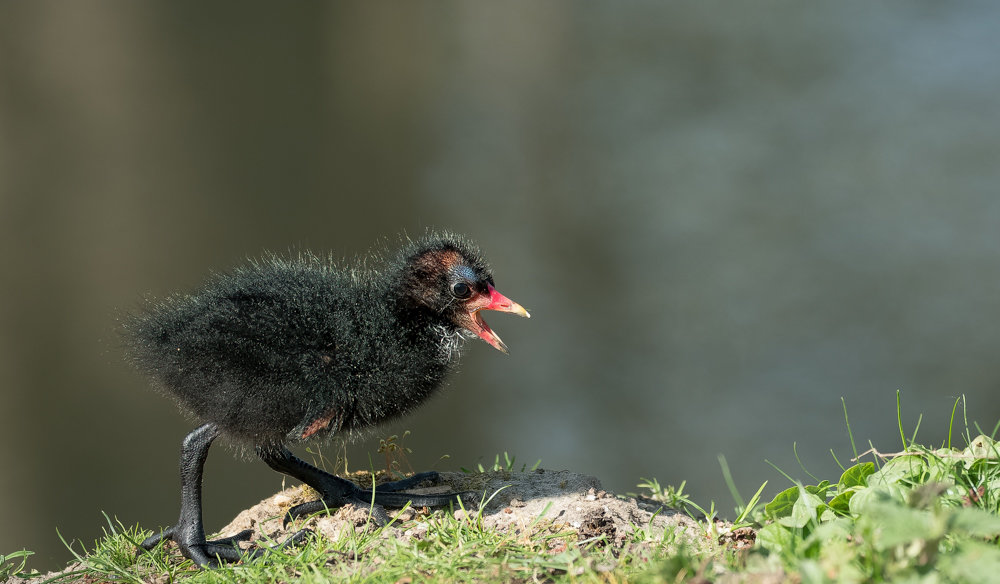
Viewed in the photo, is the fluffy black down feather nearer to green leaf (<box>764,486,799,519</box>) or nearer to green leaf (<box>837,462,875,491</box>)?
green leaf (<box>764,486,799,519</box>)

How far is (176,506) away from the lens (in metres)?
4.11

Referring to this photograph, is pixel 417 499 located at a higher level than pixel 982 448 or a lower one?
lower

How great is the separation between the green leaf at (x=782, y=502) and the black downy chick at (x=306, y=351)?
2.31 ft

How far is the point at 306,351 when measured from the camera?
188 cm

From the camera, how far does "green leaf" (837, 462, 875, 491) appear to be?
1735 millimetres

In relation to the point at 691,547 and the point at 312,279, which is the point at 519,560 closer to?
the point at 691,547

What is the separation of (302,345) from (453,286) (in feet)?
1.28

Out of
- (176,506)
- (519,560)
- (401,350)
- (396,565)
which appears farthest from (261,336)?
(176,506)

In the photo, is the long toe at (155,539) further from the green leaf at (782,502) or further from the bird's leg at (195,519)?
the green leaf at (782,502)

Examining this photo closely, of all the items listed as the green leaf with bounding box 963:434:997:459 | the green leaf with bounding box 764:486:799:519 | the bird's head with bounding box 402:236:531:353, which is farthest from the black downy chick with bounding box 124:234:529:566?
the green leaf with bounding box 963:434:997:459

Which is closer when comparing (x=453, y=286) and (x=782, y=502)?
(x=782, y=502)

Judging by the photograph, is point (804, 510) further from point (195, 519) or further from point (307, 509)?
point (195, 519)

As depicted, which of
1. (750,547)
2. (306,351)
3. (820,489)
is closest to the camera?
(750,547)

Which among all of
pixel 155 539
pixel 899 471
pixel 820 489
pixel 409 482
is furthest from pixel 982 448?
pixel 155 539
